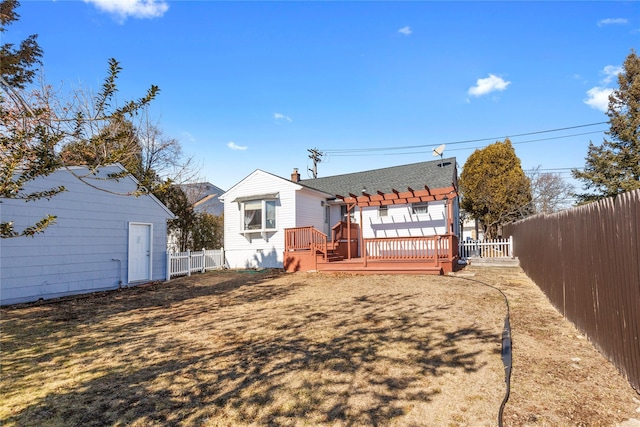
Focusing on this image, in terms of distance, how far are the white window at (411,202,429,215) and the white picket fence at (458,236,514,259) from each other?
10.2 ft

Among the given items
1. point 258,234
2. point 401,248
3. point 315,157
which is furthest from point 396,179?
point 315,157

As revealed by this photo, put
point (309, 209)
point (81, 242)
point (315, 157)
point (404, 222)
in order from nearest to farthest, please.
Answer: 1. point (81, 242)
2. point (404, 222)
3. point (309, 209)
4. point (315, 157)

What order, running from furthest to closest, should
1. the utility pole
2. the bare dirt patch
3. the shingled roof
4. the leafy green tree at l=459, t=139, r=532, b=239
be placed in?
the utility pole, the leafy green tree at l=459, t=139, r=532, b=239, the shingled roof, the bare dirt patch

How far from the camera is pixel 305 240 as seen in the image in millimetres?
13500

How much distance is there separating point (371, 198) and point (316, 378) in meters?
10.7

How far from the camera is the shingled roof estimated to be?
16062mm

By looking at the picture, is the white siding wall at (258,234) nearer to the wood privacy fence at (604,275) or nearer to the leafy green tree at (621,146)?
the wood privacy fence at (604,275)

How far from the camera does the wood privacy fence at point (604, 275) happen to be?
304cm

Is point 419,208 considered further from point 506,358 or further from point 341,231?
point 506,358

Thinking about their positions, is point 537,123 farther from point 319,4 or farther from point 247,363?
point 247,363

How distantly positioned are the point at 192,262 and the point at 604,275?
13.7 m

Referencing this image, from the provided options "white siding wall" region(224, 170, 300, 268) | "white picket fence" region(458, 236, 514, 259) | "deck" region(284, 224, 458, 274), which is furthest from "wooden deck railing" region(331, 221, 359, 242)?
"white picket fence" region(458, 236, 514, 259)

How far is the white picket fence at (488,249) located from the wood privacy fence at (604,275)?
381 inches

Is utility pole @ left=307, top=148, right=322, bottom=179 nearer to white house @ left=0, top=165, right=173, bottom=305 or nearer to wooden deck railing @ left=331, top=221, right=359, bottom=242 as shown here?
wooden deck railing @ left=331, top=221, right=359, bottom=242
